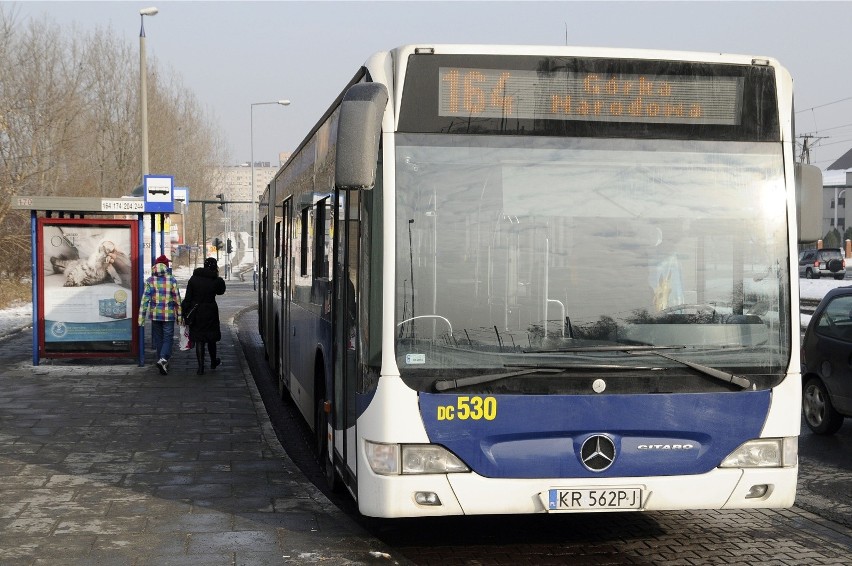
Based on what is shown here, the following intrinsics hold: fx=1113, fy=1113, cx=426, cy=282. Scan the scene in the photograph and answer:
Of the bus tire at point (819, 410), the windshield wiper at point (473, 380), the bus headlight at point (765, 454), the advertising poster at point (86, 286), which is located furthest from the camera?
the advertising poster at point (86, 286)

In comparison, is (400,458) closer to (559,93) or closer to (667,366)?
(667,366)

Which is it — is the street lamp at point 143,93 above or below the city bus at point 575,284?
above

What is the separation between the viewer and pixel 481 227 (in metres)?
5.79

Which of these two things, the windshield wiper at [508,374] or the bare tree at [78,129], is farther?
the bare tree at [78,129]

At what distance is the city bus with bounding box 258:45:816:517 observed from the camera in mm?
5754

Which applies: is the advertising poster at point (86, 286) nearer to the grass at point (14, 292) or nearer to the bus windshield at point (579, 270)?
the bus windshield at point (579, 270)

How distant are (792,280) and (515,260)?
60.6 inches

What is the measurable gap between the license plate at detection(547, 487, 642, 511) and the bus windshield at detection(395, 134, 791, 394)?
533 millimetres

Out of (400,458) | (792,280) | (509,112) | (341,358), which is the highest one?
(509,112)

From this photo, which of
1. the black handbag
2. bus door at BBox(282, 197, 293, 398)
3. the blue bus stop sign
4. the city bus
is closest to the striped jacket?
the black handbag

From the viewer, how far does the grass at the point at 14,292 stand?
99.3ft

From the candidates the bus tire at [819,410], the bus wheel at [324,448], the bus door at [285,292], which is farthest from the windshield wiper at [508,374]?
the bus tire at [819,410]

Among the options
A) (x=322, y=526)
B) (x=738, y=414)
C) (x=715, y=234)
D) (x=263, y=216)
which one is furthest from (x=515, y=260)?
(x=263, y=216)

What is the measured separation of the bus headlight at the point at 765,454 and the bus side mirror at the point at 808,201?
114cm
